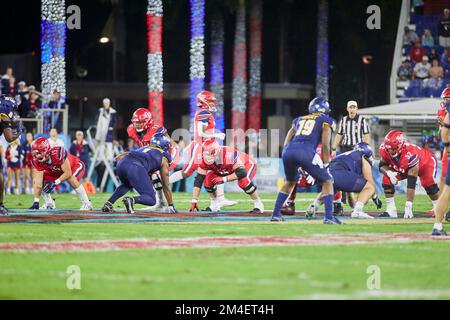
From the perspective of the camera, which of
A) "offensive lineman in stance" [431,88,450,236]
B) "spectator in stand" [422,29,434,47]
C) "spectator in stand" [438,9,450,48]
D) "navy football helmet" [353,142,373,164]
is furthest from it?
"spectator in stand" [422,29,434,47]

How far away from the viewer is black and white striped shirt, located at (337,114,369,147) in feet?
63.2

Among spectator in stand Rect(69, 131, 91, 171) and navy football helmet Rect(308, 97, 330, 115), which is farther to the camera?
spectator in stand Rect(69, 131, 91, 171)

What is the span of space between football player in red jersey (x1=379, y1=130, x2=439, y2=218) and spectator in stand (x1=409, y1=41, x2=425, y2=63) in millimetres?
17100

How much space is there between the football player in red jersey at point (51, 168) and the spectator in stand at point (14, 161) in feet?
26.3

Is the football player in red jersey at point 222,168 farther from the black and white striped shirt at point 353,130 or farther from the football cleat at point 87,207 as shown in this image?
the black and white striped shirt at point 353,130

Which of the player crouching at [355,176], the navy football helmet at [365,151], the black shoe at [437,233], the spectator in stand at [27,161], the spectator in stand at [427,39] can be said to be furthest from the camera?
the spectator in stand at [427,39]

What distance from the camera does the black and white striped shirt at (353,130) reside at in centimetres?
1925

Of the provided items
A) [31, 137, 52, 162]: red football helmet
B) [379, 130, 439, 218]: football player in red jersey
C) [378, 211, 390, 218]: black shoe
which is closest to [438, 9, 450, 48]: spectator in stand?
[379, 130, 439, 218]: football player in red jersey

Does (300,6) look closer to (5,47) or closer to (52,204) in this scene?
(5,47)

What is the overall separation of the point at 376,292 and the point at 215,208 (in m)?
9.96

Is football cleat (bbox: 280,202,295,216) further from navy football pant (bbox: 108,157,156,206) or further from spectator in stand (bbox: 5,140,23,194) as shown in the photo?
spectator in stand (bbox: 5,140,23,194)

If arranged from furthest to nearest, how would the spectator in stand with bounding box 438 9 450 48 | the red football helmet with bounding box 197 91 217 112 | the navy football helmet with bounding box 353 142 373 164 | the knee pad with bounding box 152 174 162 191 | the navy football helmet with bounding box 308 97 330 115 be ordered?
the spectator in stand with bounding box 438 9 450 48 < the knee pad with bounding box 152 174 162 191 < the red football helmet with bounding box 197 91 217 112 < the navy football helmet with bounding box 353 142 373 164 < the navy football helmet with bounding box 308 97 330 115

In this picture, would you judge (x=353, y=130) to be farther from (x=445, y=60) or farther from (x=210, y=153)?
(x=445, y=60)

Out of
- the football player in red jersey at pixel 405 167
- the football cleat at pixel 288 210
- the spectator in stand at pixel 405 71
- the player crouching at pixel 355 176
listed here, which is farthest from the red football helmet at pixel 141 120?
the spectator in stand at pixel 405 71
